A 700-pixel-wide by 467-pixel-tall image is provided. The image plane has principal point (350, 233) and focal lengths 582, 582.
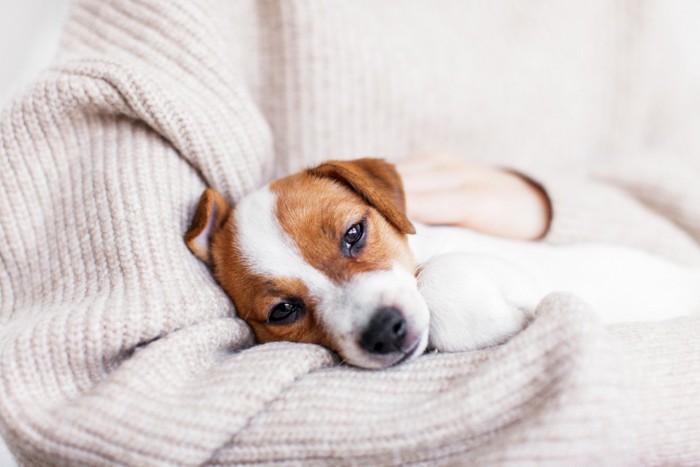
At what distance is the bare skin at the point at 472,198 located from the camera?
2.11m

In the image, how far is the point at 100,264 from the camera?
1.61 metres

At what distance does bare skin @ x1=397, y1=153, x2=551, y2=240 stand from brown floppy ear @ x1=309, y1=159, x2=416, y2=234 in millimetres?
179

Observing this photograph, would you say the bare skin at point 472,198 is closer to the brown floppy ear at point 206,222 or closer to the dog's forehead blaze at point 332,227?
the dog's forehead blaze at point 332,227

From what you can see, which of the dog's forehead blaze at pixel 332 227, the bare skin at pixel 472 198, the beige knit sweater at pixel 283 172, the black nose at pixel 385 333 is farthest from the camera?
the bare skin at pixel 472 198

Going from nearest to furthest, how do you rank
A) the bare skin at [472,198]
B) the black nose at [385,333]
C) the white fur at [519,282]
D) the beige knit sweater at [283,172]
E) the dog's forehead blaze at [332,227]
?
the beige knit sweater at [283,172], the black nose at [385,333], the white fur at [519,282], the dog's forehead blaze at [332,227], the bare skin at [472,198]

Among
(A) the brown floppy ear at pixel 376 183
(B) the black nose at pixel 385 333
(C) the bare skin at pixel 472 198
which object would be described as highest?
(A) the brown floppy ear at pixel 376 183

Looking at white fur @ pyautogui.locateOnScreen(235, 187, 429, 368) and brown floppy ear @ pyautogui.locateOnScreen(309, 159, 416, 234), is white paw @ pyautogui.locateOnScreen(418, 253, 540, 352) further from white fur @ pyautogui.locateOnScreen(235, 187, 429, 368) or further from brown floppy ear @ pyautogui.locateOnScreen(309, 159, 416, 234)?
brown floppy ear @ pyautogui.locateOnScreen(309, 159, 416, 234)

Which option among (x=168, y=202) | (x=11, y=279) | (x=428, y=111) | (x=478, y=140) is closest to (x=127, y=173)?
(x=168, y=202)

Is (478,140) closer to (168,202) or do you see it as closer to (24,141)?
(168,202)

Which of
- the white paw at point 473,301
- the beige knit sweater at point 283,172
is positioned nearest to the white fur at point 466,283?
the white paw at point 473,301

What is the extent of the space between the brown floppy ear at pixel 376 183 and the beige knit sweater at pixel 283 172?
1.06 feet

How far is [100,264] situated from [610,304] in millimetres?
1637

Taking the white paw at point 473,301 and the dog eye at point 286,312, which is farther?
the dog eye at point 286,312

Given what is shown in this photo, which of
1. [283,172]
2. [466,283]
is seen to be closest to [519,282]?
[466,283]
